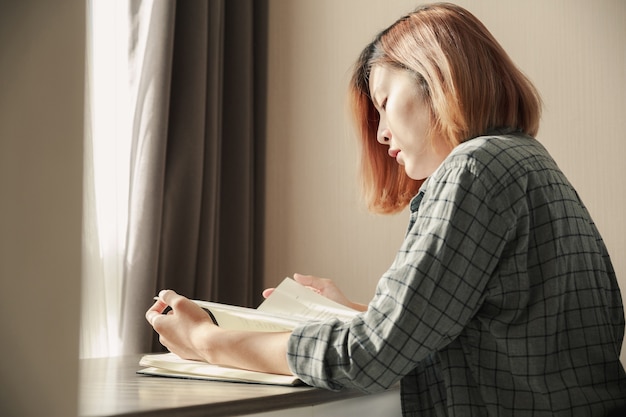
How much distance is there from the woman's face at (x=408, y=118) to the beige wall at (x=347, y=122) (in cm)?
63

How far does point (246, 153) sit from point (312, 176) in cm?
22

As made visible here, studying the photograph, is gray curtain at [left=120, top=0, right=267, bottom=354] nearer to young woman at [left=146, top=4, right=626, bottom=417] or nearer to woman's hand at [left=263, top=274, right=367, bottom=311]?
woman's hand at [left=263, top=274, right=367, bottom=311]

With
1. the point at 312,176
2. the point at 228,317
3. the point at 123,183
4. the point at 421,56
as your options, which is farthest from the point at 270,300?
the point at 312,176

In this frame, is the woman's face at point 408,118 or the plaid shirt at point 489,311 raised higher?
the woman's face at point 408,118

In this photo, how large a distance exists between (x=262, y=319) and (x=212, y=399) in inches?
8.6

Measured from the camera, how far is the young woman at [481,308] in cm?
80

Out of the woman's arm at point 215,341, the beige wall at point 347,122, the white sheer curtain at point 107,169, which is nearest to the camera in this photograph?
the woman's arm at point 215,341

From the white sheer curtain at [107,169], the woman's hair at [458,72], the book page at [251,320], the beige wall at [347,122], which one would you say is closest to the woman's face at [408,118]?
the woman's hair at [458,72]

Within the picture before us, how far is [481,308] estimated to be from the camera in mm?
854

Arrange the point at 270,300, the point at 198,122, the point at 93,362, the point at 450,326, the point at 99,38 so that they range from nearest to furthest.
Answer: the point at 450,326 → the point at 270,300 → the point at 93,362 → the point at 99,38 → the point at 198,122

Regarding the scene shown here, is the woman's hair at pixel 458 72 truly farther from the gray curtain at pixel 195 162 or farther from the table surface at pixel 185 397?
the gray curtain at pixel 195 162

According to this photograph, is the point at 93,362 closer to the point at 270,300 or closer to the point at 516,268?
the point at 270,300

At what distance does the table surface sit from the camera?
77 cm

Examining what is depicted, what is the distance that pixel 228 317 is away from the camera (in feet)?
3.54
